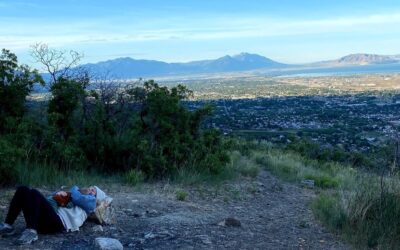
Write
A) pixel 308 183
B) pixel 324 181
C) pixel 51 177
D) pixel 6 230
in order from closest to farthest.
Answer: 1. pixel 6 230
2. pixel 51 177
3. pixel 308 183
4. pixel 324 181

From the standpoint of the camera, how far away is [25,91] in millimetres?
10320

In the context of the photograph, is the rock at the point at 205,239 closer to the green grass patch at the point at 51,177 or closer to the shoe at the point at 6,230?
the shoe at the point at 6,230

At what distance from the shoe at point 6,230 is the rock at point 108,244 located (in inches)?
42.3

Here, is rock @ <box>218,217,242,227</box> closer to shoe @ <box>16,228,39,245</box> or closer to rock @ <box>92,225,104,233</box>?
rock @ <box>92,225,104,233</box>

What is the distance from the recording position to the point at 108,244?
596cm

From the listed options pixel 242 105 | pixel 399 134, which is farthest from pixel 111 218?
pixel 242 105

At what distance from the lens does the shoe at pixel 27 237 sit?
5.98 meters

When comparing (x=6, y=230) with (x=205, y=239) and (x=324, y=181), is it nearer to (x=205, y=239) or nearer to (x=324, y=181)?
(x=205, y=239)

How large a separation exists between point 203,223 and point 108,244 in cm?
168

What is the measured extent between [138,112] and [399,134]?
5456mm

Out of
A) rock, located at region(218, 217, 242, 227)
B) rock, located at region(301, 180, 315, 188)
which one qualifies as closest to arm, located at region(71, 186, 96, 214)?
rock, located at region(218, 217, 242, 227)

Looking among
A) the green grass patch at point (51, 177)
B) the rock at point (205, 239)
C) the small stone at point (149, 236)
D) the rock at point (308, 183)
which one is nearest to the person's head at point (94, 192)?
the small stone at point (149, 236)

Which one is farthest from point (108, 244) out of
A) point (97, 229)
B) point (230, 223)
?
point (230, 223)

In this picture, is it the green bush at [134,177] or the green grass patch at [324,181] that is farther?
the green grass patch at [324,181]
